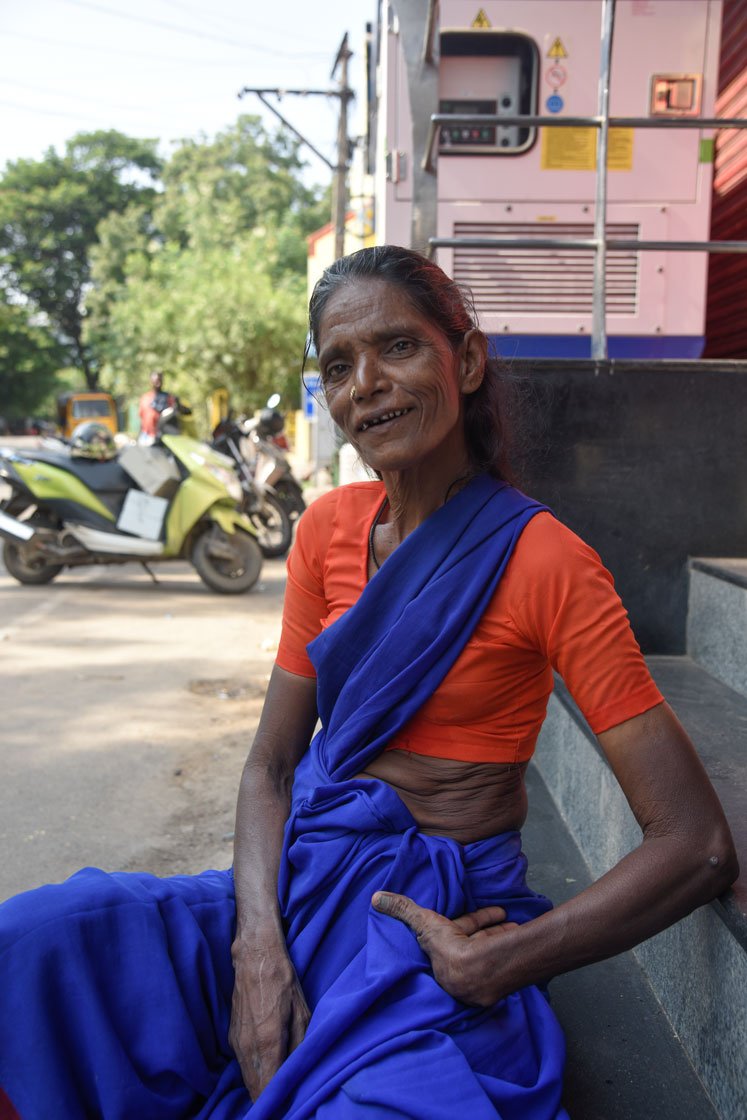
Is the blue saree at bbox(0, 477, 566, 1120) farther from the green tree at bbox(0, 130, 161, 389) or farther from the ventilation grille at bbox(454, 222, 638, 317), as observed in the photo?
the green tree at bbox(0, 130, 161, 389)

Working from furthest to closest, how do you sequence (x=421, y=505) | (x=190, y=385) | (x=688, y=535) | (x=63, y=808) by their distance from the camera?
(x=190, y=385)
(x=63, y=808)
(x=688, y=535)
(x=421, y=505)

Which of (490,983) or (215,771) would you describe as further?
(215,771)

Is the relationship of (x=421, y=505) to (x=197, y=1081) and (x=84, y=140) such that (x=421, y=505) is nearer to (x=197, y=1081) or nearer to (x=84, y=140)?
(x=197, y=1081)

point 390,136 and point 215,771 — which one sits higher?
point 390,136

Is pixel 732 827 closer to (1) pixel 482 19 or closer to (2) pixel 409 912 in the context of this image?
(2) pixel 409 912

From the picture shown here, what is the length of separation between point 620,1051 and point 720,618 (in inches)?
55.5

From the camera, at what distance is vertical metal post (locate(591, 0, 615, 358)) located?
3033 mm

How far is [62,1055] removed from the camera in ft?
4.15

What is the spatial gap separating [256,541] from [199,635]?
1617 millimetres

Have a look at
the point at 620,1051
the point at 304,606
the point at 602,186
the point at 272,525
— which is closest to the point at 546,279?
the point at 602,186

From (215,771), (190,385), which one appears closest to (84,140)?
(190,385)

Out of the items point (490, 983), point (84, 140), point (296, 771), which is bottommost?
point (490, 983)

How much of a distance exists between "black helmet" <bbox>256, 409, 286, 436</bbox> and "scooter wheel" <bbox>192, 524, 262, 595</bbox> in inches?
77.5

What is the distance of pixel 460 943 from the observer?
4.27ft
